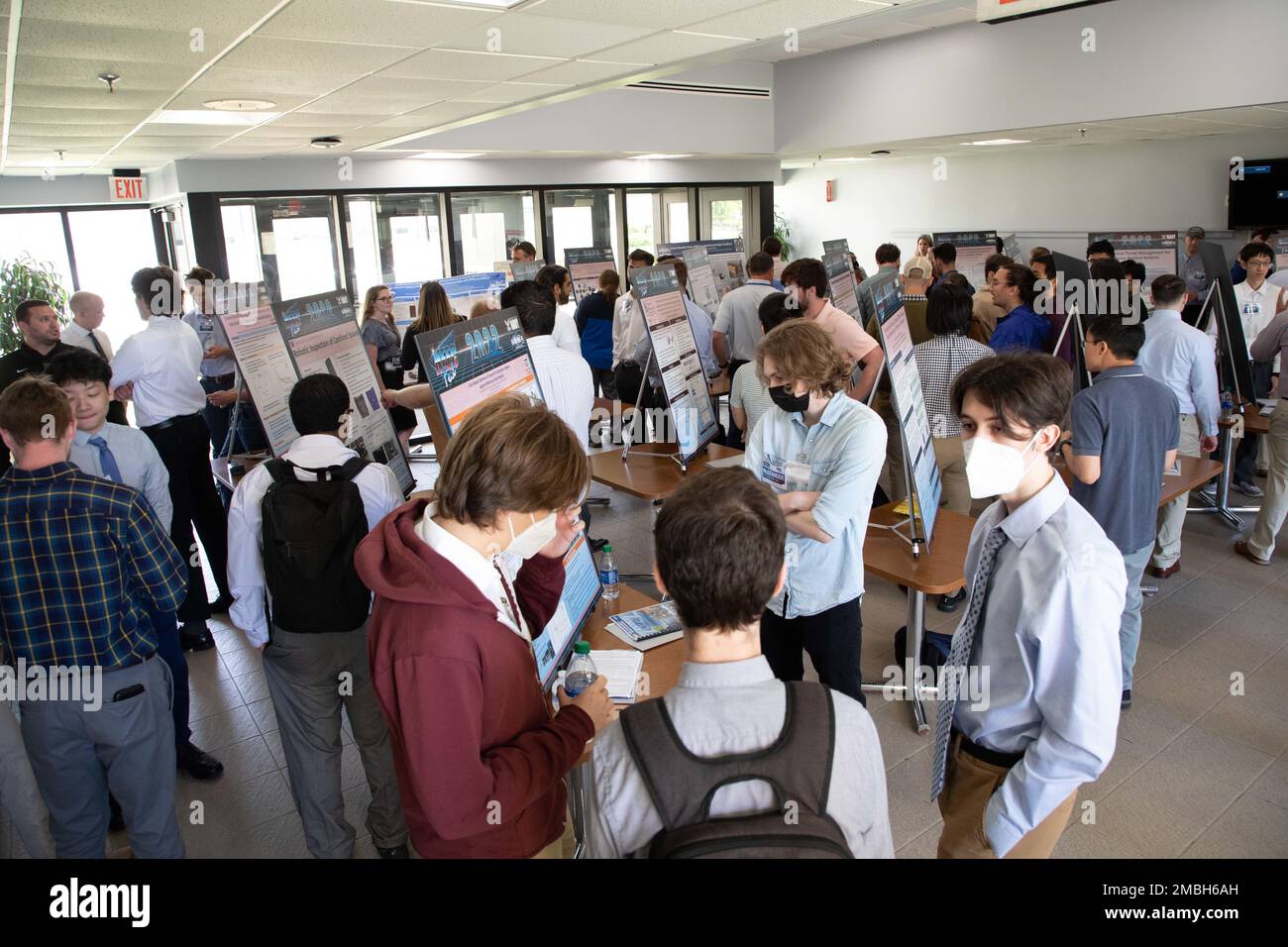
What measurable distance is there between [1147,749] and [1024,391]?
7.76 ft

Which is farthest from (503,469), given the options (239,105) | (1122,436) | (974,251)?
(974,251)

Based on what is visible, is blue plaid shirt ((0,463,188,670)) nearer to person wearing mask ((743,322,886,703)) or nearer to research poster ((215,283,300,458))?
research poster ((215,283,300,458))

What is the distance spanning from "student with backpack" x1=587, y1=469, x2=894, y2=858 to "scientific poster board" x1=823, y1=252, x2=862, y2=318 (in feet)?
18.6

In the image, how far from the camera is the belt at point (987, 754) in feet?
6.31

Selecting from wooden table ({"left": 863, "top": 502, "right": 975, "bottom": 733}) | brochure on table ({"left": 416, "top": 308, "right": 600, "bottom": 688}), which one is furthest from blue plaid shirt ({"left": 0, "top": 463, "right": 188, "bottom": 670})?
wooden table ({"left": 863, "top": 502, "right": 975, "bottom": 733})

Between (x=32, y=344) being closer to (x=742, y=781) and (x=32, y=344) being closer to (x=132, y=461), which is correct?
(x=132, y=461)

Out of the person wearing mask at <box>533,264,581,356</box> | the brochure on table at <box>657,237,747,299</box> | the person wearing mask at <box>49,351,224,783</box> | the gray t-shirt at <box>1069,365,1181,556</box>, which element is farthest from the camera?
the brochure on table at <box>657,237,747,299</box>

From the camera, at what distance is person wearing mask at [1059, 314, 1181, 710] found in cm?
327

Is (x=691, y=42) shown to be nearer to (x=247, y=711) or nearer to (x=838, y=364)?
(x=838, y=364)

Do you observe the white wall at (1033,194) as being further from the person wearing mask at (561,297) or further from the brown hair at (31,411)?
the brown hair at (31,411)

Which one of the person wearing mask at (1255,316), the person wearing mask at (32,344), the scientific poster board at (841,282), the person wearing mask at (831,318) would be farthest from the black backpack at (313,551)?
the person wearing mask at (1255,316)

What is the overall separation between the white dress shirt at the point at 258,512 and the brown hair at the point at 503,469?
115 cm

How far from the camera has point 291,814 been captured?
3246mm
